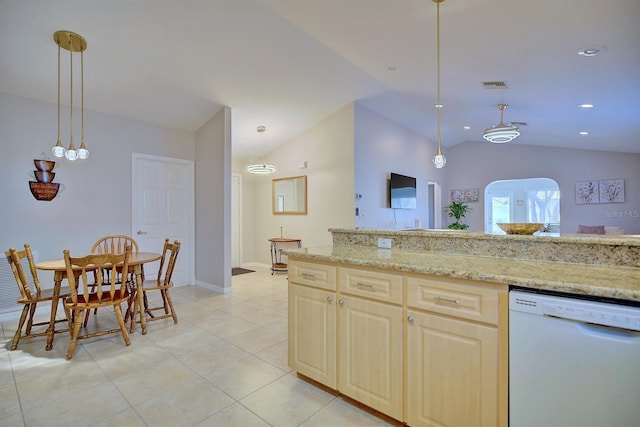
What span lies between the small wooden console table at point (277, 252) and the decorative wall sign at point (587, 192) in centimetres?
597

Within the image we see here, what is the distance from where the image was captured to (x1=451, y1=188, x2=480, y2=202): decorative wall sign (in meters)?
7.95

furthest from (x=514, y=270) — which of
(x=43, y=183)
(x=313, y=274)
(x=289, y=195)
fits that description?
(x=289, y=195)

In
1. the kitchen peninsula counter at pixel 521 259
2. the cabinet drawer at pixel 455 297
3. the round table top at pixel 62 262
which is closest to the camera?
the kitchen peninsula counter at pixel 521 259

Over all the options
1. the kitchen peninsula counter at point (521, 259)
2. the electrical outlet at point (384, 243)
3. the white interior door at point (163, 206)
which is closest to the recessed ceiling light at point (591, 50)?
the kitchen peninsula counter at point (521, 259)

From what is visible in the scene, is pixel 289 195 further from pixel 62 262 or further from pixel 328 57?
pixel 62 262

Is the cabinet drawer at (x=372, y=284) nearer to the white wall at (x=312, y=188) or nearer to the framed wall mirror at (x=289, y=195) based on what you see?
the white wall at (x=312, y=188)

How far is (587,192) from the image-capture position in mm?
6484

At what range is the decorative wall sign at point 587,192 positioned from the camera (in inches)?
252

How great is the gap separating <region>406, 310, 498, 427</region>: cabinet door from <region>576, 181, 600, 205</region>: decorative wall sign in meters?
7.07

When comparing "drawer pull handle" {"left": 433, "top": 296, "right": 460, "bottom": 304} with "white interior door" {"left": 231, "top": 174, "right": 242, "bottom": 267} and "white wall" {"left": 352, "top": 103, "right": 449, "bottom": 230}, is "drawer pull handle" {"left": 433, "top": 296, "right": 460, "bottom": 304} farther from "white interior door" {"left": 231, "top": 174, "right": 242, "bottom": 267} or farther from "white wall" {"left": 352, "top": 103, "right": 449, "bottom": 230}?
"white interior door" {"left": 231, "top": 174, "right": 242, "bottom": 267}

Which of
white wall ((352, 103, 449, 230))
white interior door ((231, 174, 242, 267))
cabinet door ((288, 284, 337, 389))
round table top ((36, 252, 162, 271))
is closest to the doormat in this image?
white interior door ((231, 174, 242, 267))

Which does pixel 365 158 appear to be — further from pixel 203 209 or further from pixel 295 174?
pixel 203 209

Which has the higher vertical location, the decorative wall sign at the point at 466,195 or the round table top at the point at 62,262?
the decorative wall sign at the point at 466,195

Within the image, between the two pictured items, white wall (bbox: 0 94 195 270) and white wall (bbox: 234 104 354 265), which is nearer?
white wall (bbox: 0 94 195 270)
